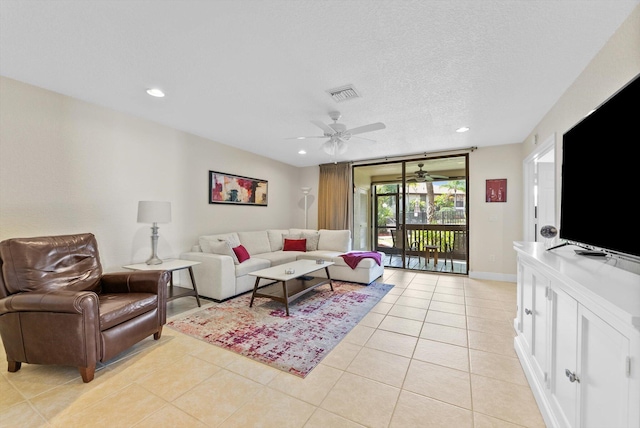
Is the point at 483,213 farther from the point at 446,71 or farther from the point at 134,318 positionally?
the point at 134,318

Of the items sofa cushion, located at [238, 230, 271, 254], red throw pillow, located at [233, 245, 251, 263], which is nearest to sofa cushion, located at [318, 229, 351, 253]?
sofa cushion, located at [238, 230, 271, 254]

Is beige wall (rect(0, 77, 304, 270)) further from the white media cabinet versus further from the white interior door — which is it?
the white interior door

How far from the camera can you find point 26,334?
1.88 meters

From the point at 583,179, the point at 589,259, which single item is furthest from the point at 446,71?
the point at 589,259

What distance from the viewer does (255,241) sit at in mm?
4973

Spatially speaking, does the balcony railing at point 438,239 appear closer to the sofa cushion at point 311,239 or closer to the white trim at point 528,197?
the white trim at point 528,197

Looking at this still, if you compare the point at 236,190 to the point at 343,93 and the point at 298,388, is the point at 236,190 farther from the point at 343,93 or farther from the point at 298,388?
the point at 298,388

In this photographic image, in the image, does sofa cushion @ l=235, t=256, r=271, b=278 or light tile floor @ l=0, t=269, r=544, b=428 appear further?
sofa cushion @ l=235, t=256, r=271, b=278

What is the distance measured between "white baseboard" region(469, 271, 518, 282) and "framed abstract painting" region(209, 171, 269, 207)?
442 cm

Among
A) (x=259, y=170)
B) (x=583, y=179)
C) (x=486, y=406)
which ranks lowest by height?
(x=486, y=406)

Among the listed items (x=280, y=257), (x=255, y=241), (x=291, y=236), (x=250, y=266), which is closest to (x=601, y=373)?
(x=250, y=266)

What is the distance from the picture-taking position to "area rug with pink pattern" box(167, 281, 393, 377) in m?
2.23

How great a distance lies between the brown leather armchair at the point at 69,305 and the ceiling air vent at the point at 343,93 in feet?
8.07

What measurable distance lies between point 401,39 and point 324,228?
15.5 feet
